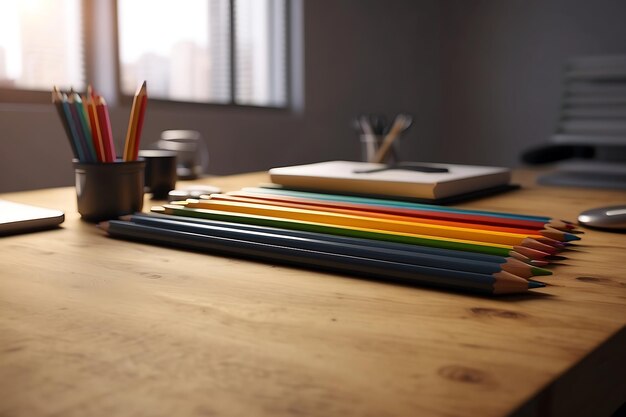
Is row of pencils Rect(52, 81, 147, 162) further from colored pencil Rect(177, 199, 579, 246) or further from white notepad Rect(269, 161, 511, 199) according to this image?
white notepad Rect(269, 161, 511, 199)

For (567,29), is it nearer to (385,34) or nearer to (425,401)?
(385,34)

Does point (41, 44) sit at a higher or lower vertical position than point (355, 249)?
higher

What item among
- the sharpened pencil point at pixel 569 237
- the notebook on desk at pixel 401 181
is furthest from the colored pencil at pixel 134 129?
the sharpened pencil point at pixel 569 237

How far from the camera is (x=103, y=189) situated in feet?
2.49

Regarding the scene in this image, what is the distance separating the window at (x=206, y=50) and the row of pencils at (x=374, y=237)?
4.87ft

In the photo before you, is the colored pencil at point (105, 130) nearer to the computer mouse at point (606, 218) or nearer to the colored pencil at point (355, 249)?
the colored pencil at point (355, 249)

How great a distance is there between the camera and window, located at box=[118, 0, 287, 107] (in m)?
→ 2.12

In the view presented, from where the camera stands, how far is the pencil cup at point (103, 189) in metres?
0.76

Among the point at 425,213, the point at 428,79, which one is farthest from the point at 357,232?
the point at 428,79

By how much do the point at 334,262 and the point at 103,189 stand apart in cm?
37

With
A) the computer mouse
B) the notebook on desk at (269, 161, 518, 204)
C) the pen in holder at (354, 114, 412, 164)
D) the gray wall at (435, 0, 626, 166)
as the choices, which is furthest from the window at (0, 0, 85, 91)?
the gray wall at (435, 0, 626, 166)

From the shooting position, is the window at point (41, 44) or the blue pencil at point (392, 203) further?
the window at point (41, 44)

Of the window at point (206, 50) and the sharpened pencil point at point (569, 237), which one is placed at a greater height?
the window at point (206, 50)

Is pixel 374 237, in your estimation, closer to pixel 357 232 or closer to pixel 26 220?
pixel 357 232
